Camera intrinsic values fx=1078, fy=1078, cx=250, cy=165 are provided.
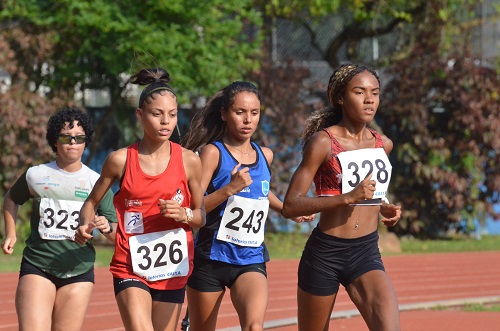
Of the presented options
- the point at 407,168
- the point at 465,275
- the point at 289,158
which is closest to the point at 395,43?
the point at 407,168

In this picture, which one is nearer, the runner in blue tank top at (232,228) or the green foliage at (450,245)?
the runner in blue tank top at (232,228)

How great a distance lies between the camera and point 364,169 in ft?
19.2

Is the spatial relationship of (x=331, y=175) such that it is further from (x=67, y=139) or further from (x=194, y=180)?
(x=67, y=139)

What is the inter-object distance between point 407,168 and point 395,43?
3.09 m

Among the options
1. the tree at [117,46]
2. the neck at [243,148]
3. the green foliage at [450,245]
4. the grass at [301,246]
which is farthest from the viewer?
the green foliage at [450,245]

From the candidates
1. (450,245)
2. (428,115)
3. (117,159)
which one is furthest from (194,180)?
(428,115)

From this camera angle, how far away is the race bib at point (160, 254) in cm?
568

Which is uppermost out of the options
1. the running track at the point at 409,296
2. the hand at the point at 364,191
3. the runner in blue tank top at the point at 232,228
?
the hand at the point at 364,191

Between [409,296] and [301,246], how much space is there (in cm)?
572

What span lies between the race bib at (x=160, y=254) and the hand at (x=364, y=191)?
3.23 ft

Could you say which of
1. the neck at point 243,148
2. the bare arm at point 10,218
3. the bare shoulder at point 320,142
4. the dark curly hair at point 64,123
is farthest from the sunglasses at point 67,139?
the bare shoulder at point 320,142

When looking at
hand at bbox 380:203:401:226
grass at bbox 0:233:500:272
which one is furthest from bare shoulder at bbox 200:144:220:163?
grass at bbox 0:233:500:272

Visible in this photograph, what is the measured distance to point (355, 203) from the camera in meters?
5.67

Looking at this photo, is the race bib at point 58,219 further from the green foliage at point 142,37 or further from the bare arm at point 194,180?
the green foliage at point 142,37
